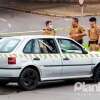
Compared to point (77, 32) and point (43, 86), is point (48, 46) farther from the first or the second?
point (77, 32)

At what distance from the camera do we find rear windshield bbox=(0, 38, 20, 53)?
1379 centimetres

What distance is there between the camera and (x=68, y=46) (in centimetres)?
1474

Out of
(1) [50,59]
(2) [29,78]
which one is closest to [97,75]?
(1) [50,59]

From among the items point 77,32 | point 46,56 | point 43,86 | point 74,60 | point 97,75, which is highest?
point 77,32

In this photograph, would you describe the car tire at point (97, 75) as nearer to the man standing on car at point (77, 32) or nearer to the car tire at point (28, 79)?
the car tire at point (28, 79)

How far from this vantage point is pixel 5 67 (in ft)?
43.7

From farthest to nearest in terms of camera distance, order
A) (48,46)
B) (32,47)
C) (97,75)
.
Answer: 1. (97,75)
2. (48,46)
3. (32,47)

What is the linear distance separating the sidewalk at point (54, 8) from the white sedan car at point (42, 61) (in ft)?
97.5

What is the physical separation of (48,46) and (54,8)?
36.1m

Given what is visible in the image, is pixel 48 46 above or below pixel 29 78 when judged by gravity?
above

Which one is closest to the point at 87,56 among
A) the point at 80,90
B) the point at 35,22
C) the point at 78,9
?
the point at 80,90

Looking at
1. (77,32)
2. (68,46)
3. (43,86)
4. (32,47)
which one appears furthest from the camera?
(77,32)

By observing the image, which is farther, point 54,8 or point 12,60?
point 54,8

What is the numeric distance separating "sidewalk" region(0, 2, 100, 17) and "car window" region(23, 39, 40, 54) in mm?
30450
